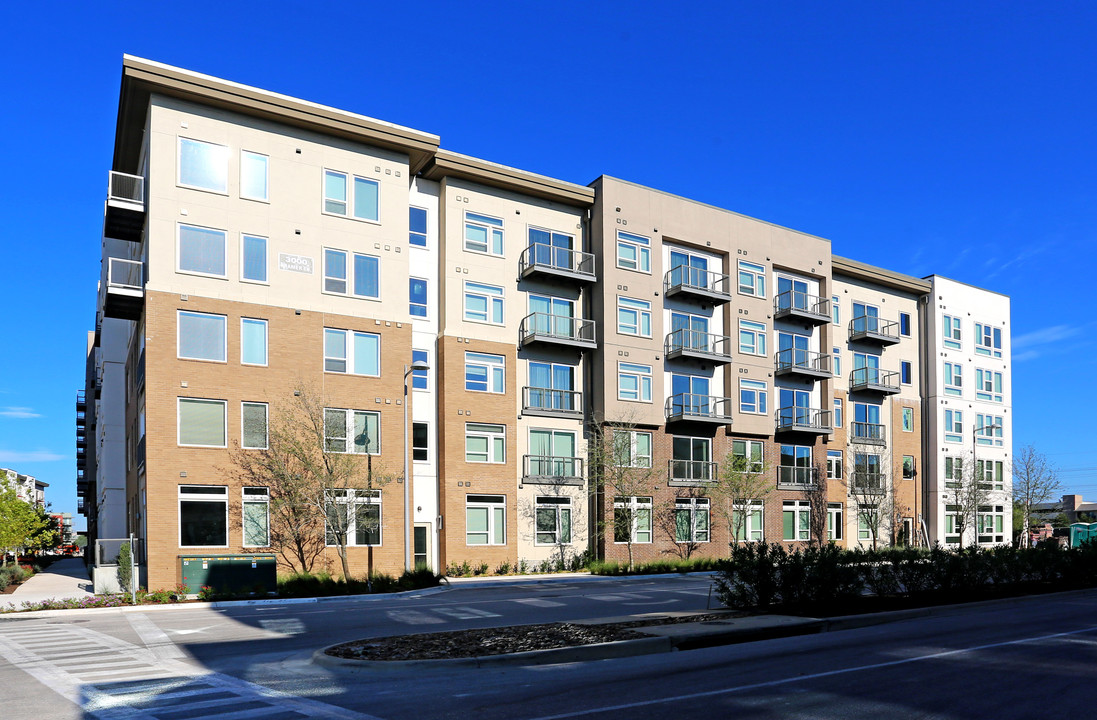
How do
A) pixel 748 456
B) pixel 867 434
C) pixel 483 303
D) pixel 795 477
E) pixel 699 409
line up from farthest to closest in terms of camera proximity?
pixel 867 434 → pixel 795 477 → pixel 748 456 → pixel 699 409 → pixel 483 303

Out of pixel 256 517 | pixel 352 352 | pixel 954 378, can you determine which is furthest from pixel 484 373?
pixel 954 378

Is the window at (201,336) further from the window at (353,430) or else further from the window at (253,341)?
the window at (353,430)

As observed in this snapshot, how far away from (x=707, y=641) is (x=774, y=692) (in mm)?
4303

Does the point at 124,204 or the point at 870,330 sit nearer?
the point at 124,204

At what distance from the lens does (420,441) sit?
35.9 metres

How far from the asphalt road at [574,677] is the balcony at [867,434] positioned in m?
33.5

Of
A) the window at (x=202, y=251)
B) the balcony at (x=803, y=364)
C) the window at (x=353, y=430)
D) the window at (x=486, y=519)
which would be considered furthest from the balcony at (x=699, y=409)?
the window at (x=202, y=251)

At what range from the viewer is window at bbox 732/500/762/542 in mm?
42812

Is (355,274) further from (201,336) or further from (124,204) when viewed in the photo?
(124,204)

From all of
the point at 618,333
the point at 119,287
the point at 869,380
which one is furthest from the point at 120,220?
the point at 869,380

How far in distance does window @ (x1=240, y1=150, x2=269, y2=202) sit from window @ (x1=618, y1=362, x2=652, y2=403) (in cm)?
1710

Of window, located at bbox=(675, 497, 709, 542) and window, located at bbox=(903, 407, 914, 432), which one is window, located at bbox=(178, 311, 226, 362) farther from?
window, located at bbox=(903, 407, 914, 432)

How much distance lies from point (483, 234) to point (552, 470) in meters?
10.7

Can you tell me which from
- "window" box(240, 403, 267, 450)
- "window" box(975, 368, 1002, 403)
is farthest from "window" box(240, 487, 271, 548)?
"window" box(975, 368, 1002, 403)
